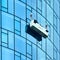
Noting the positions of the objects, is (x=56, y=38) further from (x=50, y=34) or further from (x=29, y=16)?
(x=29, y=16)

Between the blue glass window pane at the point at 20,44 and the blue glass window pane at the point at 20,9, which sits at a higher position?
the blue glass window pane at the point at 20,9

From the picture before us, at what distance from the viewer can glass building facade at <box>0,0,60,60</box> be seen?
50.7 metres

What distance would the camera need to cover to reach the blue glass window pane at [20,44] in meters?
51.3

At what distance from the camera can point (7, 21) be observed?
2008 inches

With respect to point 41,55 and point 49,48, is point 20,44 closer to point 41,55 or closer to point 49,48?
point 41,55

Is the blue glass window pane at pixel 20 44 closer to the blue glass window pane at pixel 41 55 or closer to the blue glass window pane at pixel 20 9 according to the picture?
the blue glass window pane at pixel 20 9

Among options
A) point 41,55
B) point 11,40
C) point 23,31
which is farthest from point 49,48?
point 11,40

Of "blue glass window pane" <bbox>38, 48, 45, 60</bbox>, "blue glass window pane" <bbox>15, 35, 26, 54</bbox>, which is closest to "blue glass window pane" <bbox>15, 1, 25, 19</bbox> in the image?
"blue glass window pane" <bbox>15, 35, 26, 54</bbox>

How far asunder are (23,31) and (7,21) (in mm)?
1942

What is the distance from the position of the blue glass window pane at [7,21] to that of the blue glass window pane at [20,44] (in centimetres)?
88

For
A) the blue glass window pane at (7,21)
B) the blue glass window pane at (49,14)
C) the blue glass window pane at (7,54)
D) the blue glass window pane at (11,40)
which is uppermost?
the blue glass window pane at (49,14)

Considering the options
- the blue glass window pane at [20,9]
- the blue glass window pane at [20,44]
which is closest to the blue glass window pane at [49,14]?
the blue glass window pane at [20,9]

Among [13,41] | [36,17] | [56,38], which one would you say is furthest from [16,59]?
[56,38]

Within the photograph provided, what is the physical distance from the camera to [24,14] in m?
52.8
